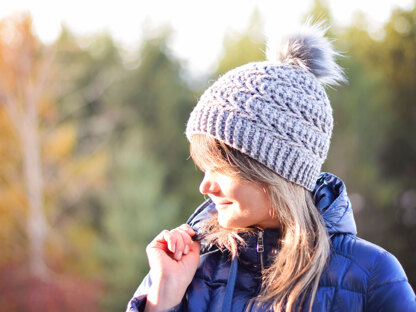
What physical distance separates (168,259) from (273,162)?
0.41 m

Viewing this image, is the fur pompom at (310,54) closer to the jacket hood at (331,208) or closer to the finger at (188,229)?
the jacket hood at (331,208)

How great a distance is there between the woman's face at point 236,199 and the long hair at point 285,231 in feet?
0.06

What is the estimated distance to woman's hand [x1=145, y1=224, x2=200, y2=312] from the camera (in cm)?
131

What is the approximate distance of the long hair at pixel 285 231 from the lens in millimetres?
1226

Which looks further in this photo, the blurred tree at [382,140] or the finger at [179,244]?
the blurred tree at [382,140]

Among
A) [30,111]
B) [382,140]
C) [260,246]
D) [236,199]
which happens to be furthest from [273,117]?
[382,140]

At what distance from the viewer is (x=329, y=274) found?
4.00ft

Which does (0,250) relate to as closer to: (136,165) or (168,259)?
(136,165)

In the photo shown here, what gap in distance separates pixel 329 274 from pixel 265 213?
238 mm

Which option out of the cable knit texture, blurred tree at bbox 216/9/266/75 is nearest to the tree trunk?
blurred tree at bbox 216/9/266/75

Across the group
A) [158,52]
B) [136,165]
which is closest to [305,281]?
[136,165]

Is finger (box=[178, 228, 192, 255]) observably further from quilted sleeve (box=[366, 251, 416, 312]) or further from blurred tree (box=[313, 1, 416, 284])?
blurred tree (box=[313, 1, 416, 284])

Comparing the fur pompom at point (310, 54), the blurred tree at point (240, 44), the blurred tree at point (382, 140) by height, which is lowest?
the blurred tree at point (382, 140)

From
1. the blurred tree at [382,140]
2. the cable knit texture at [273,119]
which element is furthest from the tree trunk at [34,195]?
the cable knit texture at [273,119]
